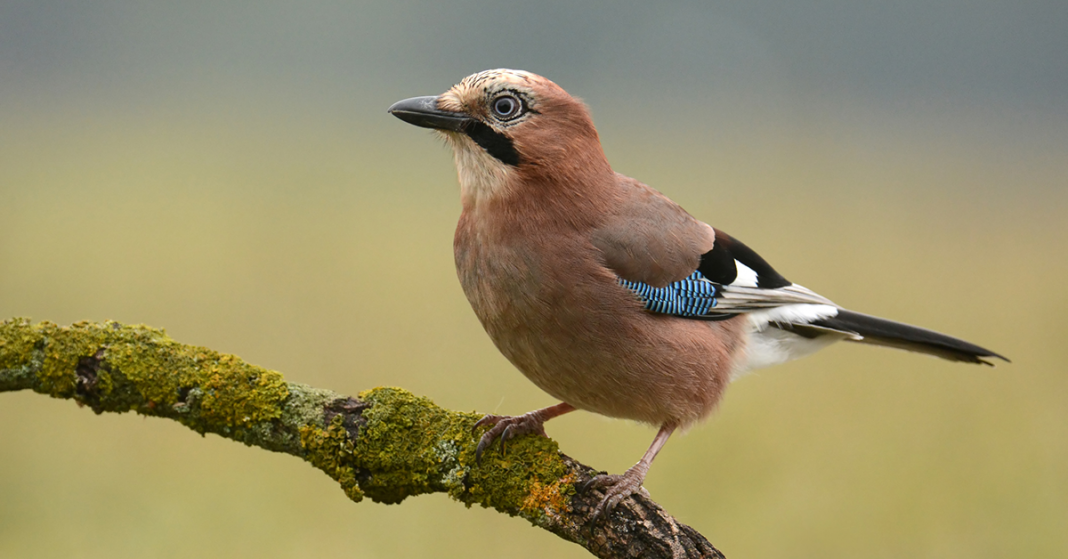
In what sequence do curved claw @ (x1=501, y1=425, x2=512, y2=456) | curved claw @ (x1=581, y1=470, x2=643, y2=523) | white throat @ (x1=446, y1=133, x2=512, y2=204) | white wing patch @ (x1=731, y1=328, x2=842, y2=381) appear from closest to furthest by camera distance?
curved claw @ (x1=581, y1=470, x2=643, y2=523) → curved claw @ (x1=501, y1=425, x2=512, y2=456) → white throat @ (x1=446, y1=133, x2=512, y2=204) → white wing patch @ (x1=731, y1=328, x2=842, y2=381)

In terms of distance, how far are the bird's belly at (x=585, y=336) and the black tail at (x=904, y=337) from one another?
77 cm

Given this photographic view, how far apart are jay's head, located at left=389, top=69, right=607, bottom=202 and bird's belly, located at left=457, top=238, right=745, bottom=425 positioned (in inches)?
12.2

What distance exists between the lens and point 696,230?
3061mm

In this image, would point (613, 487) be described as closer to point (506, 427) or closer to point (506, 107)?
point (506, 427)

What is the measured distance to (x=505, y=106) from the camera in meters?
2.71

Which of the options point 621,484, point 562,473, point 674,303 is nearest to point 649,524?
point 621,484

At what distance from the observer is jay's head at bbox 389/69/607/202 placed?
270 centimetres

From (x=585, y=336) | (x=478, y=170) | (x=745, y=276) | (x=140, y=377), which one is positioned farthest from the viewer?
(x=745, y=276)

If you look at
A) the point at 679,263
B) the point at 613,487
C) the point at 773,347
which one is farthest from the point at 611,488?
the point at 773,347

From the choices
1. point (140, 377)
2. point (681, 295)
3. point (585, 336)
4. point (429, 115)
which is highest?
point (429, 115)

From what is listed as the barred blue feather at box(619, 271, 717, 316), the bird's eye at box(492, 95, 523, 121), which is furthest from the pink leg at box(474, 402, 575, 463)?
the bird's eye at box(492, 95, 523, 121)

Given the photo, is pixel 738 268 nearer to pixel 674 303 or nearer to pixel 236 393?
pixel 674 303

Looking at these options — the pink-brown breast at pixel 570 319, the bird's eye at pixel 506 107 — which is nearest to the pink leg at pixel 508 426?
the pink-brown breast at pixel 570 319

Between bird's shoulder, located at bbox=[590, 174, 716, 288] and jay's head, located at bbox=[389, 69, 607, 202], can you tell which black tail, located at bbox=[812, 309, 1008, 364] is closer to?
bird's shoulder, located at bbox=[590, 174, 716, 288]
